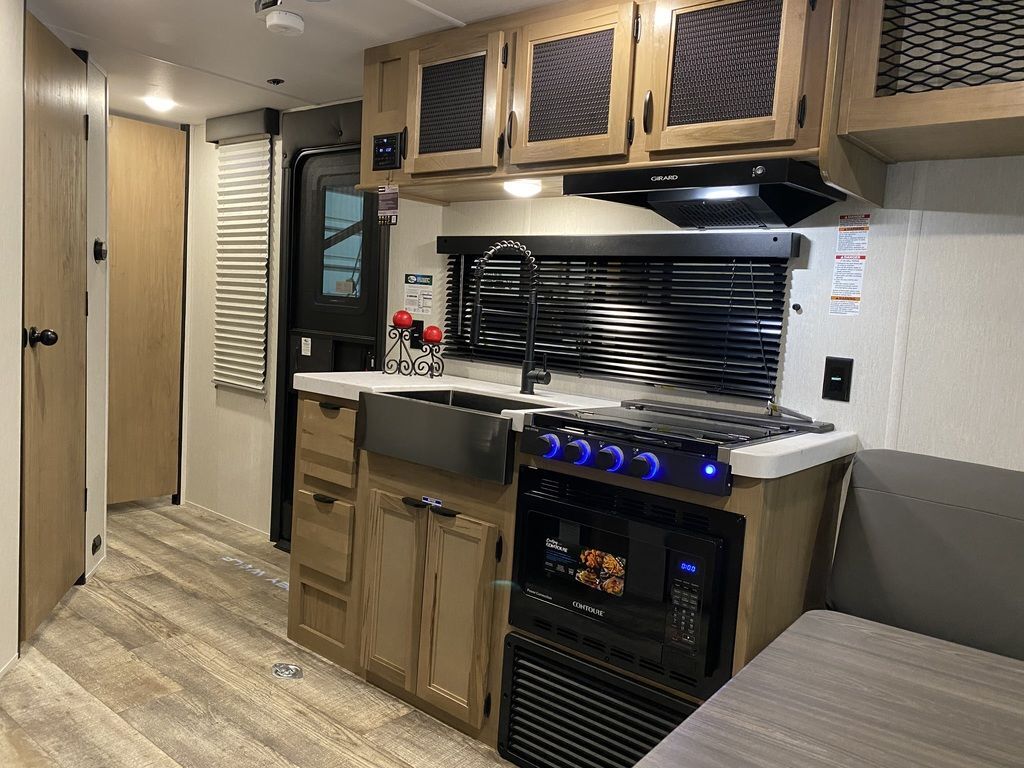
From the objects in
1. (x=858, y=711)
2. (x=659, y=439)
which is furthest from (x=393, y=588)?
(x=858, y=711)

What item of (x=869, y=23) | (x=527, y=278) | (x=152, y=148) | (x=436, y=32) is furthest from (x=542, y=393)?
(x=152, y=148)

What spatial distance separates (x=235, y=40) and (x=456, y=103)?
3.35ft

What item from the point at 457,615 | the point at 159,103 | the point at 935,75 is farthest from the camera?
the point at 159,103

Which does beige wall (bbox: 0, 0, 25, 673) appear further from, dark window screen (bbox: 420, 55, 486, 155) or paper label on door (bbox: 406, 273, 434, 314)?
paper label on door (bbox: 406, 273, 434, 314)

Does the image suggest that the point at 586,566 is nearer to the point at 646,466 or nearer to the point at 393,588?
the point at 646,466

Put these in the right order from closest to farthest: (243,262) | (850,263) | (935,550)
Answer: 1. (935,550)
2. (850,263)
3. (243,262)

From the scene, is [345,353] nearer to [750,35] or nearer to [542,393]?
[542,393]

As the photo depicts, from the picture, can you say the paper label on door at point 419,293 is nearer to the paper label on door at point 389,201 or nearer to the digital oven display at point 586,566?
the paper label on door at point 389,201

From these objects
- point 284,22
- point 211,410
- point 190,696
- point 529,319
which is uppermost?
point 284,22

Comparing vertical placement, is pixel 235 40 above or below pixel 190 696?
above

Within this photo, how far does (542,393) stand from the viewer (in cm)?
300

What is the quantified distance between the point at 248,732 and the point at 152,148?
3484mm

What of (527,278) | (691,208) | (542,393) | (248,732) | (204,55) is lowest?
(248,732)

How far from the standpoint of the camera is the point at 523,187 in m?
2.91
